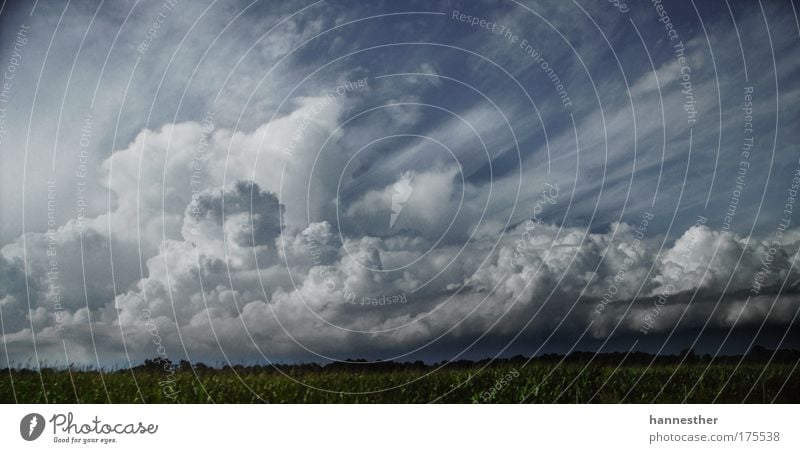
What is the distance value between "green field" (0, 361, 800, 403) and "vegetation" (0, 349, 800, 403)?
0.02 m

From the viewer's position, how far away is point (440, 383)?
13570 mm

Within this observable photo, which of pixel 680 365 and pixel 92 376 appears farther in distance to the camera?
pixel 680 365

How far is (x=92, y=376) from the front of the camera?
42.6 feet

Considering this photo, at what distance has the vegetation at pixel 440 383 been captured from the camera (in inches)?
507

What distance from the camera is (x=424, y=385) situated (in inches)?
533

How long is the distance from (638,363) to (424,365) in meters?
4.81

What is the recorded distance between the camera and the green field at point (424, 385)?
12.9m

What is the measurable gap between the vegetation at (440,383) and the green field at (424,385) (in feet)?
Answer: 0.07

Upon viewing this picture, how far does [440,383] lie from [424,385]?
0.34 metres

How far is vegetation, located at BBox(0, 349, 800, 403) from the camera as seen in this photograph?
1288 cm
